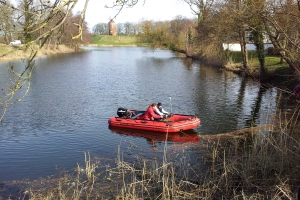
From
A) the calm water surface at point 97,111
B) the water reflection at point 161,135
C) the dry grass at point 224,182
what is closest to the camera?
the dry grass at point 224,182

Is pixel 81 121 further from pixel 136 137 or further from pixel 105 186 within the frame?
pixel 105 186

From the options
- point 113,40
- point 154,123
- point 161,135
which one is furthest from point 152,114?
point 113,40

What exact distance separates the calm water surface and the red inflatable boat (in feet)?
1.01

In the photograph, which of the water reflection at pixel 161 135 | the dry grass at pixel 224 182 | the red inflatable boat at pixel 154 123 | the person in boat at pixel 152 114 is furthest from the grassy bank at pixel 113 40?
the dry grass at pixel 224 182

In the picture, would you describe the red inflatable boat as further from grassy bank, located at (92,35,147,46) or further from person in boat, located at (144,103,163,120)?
grassy bank, located at (92,35,147,46)

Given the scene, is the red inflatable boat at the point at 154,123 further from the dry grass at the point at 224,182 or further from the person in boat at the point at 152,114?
the dry grass at the point at 224,182

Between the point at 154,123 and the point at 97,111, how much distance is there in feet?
12.1

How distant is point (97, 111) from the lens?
15297 mm

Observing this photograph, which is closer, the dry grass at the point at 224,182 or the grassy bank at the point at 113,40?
the dry grass at the point at 224,182

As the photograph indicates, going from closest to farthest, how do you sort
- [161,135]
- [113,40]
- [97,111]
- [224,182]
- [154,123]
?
[224,182], [161,135], [154,123], [97,111], [113,40]

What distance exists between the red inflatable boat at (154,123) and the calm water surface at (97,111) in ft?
1.01


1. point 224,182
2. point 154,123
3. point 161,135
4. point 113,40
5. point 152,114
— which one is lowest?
point 161,135

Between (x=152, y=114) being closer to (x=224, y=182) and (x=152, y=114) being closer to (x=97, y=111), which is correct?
(x=97, y=111)

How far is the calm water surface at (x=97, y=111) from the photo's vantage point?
1029 centimetres
